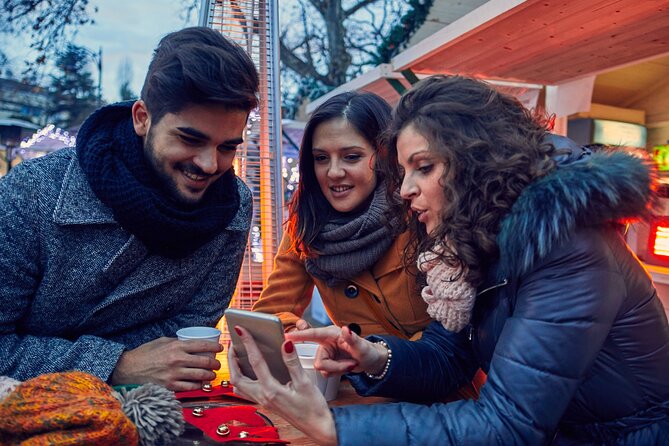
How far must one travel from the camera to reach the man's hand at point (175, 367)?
149 cm

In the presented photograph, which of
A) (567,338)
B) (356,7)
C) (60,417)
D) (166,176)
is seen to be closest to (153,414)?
(60,417)

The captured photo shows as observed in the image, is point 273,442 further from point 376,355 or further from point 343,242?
point 343,242

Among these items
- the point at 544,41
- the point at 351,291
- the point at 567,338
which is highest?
the point at 544,41

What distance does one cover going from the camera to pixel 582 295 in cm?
110

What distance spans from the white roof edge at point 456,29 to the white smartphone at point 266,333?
274 cm

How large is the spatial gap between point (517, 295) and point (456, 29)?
3058 millimetres

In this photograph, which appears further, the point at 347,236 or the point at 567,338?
the point at 347,236

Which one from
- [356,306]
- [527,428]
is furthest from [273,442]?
[356,306]

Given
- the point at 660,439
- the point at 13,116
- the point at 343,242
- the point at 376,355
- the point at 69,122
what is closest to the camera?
the point at 660,439

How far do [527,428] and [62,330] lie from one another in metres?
1.43

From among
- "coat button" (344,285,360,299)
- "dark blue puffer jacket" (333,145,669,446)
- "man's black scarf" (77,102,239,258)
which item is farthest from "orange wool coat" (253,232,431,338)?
"dark blue puffer jacket" (333,145,669,446)

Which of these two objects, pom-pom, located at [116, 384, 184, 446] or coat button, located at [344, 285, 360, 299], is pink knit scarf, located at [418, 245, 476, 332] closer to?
pom-pom, located at [116, 384, 184, 446]

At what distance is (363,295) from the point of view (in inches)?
88.4

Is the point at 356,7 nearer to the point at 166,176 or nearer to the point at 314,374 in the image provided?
the point at 166,176
